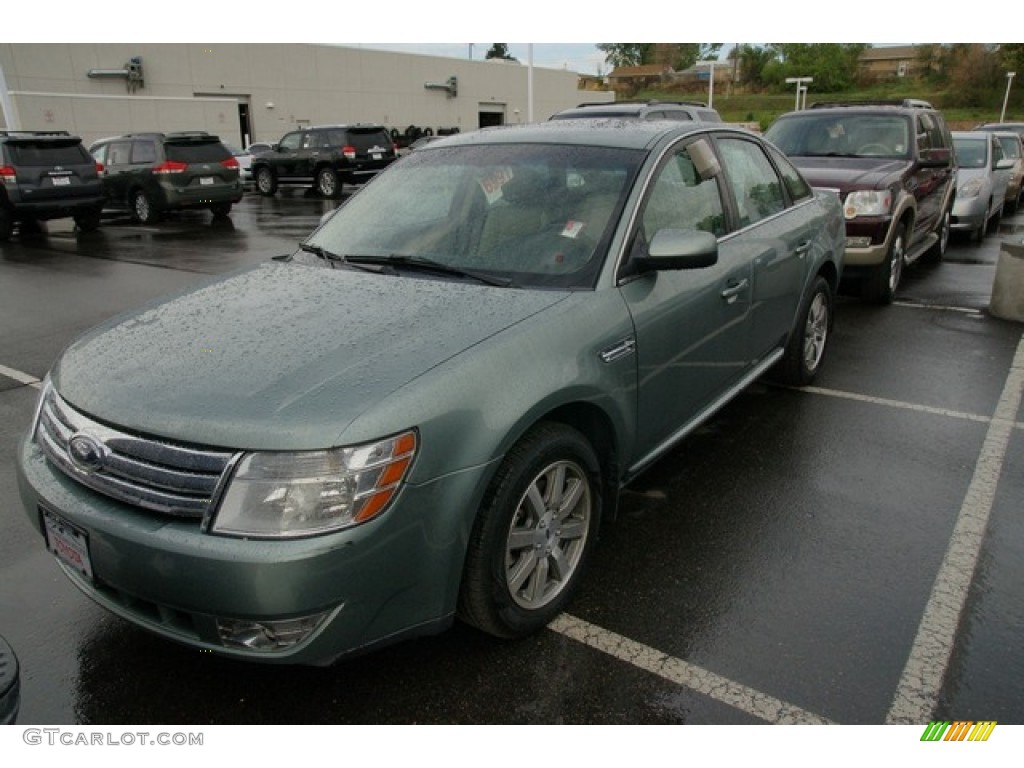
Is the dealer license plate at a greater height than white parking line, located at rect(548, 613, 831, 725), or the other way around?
the dealer license plate

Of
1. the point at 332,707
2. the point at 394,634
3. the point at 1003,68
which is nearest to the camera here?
the point at 394,634

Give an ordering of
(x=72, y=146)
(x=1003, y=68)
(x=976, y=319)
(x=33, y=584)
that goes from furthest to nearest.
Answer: (x=1003, y=68) < (x=72, y=146) < (x=976, y=319) < (x=33, y=584)

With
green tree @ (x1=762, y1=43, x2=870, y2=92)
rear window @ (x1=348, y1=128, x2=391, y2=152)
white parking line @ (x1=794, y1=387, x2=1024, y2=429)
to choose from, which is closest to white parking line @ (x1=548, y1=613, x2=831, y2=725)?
white parking line @ (x1=794, y1=387, x2=1024, y2=429)

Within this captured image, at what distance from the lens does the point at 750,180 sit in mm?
4305

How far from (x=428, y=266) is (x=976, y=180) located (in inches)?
429

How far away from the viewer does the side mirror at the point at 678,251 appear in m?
2.96

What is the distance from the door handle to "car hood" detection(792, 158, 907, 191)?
4123 mm

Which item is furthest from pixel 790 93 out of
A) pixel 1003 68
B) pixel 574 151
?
pixel 574 151

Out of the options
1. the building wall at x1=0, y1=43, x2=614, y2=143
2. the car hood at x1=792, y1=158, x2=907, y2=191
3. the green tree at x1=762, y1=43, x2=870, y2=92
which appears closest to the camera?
the car hood at x1=792, y1=158, x2=907, y2=191

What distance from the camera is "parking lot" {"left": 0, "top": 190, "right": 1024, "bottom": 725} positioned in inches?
95.6

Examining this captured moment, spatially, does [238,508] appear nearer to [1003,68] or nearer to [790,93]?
[1003,68]

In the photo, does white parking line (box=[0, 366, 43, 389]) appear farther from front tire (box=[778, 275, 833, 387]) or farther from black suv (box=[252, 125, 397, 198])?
black suv (box=[252, 125, 397, 198])

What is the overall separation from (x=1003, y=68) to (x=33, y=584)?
79.4m

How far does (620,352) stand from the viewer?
9.42 ft
